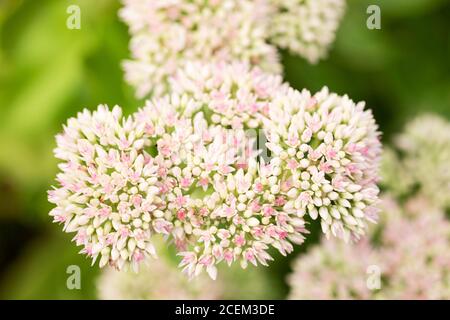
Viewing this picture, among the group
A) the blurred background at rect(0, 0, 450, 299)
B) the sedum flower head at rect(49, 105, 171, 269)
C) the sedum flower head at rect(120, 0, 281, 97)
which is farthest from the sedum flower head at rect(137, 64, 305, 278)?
the blurred background at rect(0, 0, 450, 299)

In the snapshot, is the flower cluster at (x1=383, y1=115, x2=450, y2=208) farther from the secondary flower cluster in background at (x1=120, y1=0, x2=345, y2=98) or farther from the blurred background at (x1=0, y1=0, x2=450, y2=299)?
the secondary flower cluster in background at (x1=120, y1=0, x2=345, y2=98)

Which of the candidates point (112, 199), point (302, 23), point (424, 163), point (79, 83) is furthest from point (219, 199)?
point (79, 83)

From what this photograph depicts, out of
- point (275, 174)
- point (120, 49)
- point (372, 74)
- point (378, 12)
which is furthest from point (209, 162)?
point (372, 74)

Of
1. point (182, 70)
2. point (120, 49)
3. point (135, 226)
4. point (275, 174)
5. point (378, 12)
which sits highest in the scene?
point (378, 12)

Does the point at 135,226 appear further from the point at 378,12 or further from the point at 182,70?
the point at 378,12

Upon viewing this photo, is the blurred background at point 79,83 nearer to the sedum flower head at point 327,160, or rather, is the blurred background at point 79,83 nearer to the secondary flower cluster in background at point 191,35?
the secondary flower cluster in background at point 191,35
